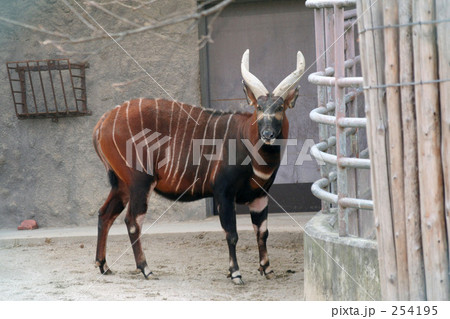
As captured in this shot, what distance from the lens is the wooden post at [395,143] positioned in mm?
2992

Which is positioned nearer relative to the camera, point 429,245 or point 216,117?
point 429,245

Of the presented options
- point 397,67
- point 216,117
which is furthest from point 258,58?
point 397,67

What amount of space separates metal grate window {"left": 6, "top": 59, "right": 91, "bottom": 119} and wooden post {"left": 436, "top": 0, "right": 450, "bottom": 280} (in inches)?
206

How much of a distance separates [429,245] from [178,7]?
196 inches

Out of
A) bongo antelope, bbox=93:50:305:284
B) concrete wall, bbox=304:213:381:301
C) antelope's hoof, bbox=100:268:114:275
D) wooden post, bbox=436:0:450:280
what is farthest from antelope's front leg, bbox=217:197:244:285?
wooden post, bbox=436:0:450:280

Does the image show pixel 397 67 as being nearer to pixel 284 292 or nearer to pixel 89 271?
pixel 284 292

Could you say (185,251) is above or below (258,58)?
below

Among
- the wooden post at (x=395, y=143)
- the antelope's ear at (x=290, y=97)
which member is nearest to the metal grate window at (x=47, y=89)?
the antelope's ear at (x=290, y=97)

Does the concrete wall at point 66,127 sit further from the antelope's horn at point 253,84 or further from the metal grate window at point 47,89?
the antelope's horn at point 253,84

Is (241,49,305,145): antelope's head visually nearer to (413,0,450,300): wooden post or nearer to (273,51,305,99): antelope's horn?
(273,51,305,99): antelope's horn

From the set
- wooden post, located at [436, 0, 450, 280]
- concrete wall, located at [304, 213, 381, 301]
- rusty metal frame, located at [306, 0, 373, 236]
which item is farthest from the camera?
rusty metal frame, located at [306, 0, 373, 236]

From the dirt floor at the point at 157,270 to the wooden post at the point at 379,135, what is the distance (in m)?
2.04

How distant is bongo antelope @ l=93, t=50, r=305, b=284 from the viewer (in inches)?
224
